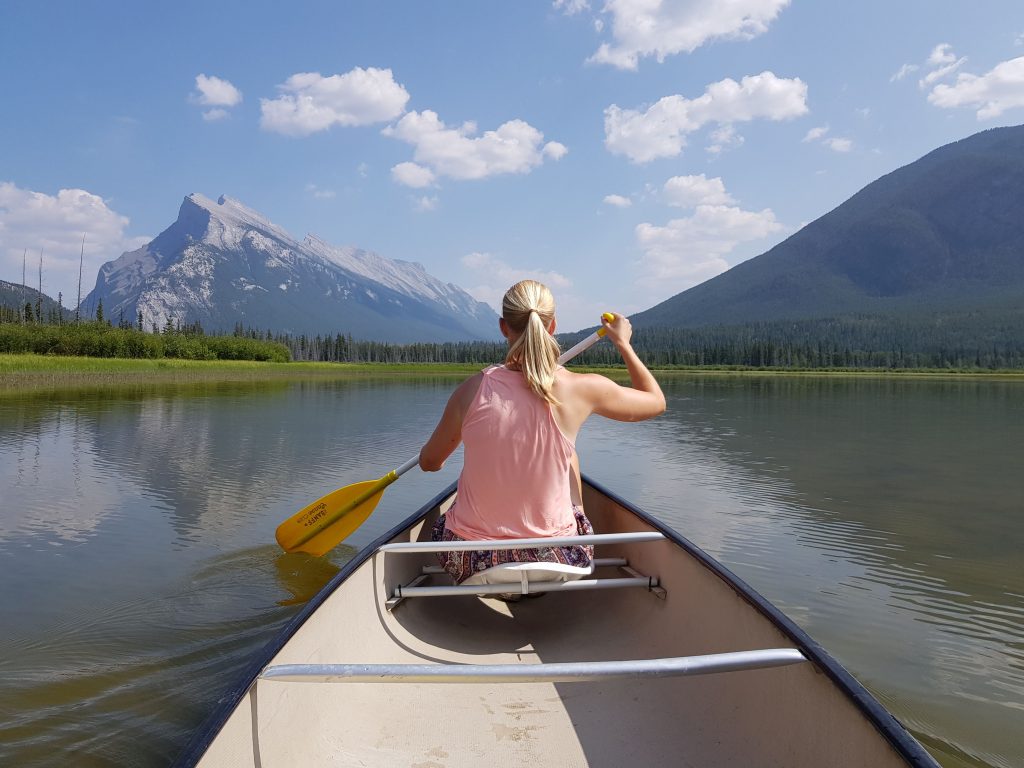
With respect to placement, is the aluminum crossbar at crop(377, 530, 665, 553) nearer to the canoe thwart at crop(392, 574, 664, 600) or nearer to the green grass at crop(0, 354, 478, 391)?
the canoe thwart at crop(392, 574, 664, 600)

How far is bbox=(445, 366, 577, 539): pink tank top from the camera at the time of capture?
3805 mm

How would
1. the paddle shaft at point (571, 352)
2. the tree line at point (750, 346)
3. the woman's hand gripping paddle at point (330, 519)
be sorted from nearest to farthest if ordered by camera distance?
the paddle shaft at point (571, 352) < the woman's hand gripping paddle at point (330, 519) < the tree line at point (750, 346)

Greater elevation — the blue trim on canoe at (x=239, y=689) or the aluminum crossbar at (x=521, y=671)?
the aluminum crossbar at (x=521, y=671)

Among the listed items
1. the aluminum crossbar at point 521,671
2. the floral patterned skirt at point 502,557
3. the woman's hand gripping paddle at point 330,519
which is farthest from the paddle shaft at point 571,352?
the aluminum crossbar at point 521,671

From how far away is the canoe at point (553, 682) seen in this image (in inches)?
103

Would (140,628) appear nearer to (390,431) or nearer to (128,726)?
(128,726)

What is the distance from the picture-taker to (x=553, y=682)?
3.39 metres

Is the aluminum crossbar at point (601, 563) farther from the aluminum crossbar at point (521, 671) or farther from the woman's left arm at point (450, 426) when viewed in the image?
the aluminum crossbar at point (521, 671)

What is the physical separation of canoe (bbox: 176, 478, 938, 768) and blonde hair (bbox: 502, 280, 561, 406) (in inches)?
48.2

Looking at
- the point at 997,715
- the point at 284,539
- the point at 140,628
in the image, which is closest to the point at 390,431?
the point at 284,539

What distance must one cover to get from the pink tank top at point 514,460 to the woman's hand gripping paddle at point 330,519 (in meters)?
3.22

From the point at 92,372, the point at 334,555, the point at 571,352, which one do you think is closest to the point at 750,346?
the point at 92,372

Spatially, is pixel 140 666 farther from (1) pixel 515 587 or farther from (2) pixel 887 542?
(2) pixel 887 542

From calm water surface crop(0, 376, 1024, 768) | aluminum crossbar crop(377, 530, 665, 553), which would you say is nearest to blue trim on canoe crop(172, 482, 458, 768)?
aluminum crossbar crop(377, 530, 665, 553)
